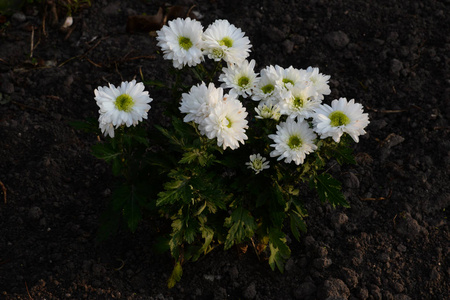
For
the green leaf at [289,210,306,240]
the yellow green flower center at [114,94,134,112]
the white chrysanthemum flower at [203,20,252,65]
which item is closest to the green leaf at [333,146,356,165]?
the green leaf at [289,210,306,240]

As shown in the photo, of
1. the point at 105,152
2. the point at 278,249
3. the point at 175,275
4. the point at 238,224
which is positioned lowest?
the point at 175,275

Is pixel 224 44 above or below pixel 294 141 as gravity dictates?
above

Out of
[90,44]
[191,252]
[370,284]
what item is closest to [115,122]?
[191,252]

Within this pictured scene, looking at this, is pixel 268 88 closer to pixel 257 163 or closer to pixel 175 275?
pixel 257 163

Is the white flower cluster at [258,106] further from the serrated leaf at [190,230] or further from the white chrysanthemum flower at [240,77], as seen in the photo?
the serrated leaf at [190,230]

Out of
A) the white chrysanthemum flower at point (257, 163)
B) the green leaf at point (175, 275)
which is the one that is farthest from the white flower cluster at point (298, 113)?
the green leaf at point (175, 275)

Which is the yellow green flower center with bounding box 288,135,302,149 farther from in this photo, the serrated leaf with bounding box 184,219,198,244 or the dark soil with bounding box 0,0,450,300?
the dark soil with bounding box 0,0,450,300

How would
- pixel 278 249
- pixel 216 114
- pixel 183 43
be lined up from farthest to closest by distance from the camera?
pixel 278 249 < pixel 183 43 < pixel 216 114

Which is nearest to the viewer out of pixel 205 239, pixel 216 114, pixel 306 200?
pixel 216 114

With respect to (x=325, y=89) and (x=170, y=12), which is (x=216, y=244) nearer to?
(x=325, y=89)

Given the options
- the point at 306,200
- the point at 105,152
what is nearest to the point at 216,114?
the point at 105,152
